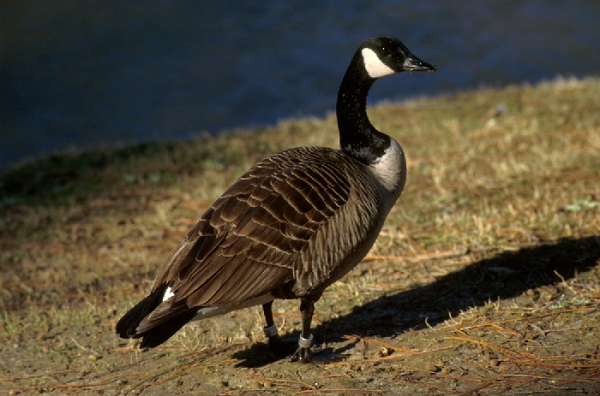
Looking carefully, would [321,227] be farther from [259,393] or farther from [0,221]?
[0,221]

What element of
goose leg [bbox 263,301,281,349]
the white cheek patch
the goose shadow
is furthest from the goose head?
goose leg [bbox 263,301,281,349]

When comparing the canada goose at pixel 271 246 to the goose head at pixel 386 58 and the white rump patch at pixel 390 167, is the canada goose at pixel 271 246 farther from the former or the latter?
the goose head at pixel 386 58

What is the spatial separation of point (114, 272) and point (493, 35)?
19279 millimetres

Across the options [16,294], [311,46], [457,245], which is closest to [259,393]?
[457,245]

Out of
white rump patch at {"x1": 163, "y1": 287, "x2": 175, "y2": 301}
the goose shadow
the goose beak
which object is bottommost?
the goose shadow

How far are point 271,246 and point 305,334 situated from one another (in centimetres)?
66

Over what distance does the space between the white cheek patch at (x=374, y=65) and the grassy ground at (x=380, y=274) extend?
1669mm

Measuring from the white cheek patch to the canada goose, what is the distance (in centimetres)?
70

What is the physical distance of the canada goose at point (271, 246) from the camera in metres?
4.01

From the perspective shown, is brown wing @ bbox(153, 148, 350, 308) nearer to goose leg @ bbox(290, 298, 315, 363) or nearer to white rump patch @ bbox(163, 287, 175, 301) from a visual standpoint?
white rump patch @ bbox(163, 287, 175, 301)

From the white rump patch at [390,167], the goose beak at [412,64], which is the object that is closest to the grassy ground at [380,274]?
the white rump patch at [390,167]

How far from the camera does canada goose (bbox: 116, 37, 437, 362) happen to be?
4.01 m

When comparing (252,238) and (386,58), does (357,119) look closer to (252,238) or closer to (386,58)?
(386,58)

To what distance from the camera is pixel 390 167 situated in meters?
4.80
